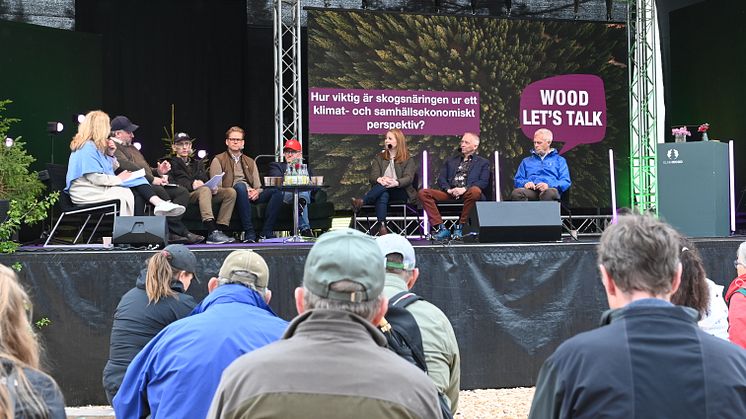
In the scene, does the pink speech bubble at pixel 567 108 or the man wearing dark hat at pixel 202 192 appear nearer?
the man wearing dark hat at pixel 202 192

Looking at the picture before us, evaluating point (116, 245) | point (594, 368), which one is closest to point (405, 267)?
point (594, 368)

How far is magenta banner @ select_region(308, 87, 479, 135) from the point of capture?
1071cm

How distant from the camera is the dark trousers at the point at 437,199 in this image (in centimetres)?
829

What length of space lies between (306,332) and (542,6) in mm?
11244

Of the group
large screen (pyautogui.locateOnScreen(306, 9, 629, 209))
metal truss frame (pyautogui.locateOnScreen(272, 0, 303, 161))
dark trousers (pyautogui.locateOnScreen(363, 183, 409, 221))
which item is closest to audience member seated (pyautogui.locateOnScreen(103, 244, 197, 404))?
dark trousers (pyautogui.locateOnScreen(363, 183, 409, 221))

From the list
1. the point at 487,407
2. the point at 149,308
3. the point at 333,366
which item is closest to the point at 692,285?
the point at 333,366

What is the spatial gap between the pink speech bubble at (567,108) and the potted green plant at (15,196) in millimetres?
→ 5981

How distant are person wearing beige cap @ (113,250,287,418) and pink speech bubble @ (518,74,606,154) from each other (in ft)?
29.6

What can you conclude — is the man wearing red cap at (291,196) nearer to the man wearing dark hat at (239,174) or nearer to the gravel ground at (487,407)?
the man wearing dark hat at (239,174)

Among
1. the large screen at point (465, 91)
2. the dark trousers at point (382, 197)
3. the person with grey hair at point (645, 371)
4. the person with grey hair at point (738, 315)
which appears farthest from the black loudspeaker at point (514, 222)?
the person with grey hair at point (645, 371)

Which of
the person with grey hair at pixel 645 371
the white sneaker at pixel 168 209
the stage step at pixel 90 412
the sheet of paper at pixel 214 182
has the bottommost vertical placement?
the stage step at pixel 90 412

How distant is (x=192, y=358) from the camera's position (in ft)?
8.47

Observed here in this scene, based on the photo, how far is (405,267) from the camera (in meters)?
2.82

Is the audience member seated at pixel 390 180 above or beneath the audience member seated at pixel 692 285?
above
